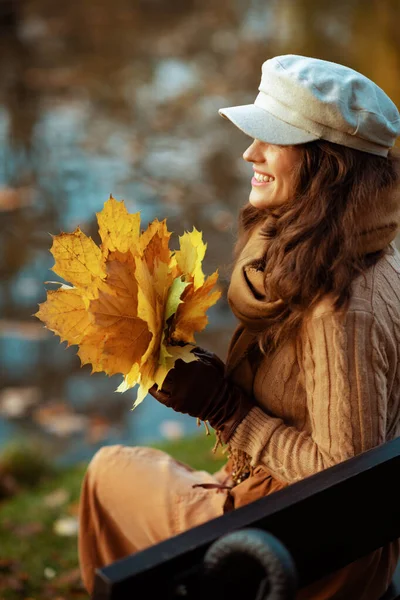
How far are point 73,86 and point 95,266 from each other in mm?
8237

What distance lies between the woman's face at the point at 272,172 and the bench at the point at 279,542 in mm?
600

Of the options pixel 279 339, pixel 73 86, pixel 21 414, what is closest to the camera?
pixel 279 339

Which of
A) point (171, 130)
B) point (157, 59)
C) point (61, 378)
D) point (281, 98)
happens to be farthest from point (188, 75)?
point (281, 98)

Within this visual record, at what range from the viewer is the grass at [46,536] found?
9.88 ft

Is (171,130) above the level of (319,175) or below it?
below

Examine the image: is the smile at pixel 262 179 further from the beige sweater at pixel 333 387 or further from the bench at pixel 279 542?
the bench at pixel 279 542

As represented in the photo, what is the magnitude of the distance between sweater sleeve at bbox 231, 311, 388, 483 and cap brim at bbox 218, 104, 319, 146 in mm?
375

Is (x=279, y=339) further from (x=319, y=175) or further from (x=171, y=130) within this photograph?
(x=171, y=130)

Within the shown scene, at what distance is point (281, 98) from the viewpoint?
67.8 inches

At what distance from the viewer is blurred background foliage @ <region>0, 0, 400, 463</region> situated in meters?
5.09

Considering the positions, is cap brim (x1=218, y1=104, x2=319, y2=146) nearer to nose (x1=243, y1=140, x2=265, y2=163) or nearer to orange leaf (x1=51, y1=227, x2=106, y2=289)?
nose (x1=243, y1=140, x2=265, y2=163)

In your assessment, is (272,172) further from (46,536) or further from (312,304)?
(46,536)

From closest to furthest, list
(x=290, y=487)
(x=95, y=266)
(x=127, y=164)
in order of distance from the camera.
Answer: (x=290, y=487)
(x=95, y=266)
(x=127, y=164)

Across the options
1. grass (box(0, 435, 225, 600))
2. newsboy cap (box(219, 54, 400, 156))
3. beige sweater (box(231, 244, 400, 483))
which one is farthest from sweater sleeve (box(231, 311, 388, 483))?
grass (box(0, 435, 225, 600))
